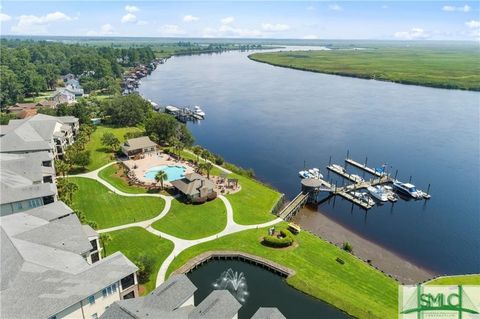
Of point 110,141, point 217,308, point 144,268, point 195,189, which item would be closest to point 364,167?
point 195,189

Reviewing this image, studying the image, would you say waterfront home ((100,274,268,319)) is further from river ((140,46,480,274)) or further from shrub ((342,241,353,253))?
river ((140,46,480,274))

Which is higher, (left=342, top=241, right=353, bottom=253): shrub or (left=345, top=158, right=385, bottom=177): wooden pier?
(left=345, top=158, right=385, bottom=177): wooden pier

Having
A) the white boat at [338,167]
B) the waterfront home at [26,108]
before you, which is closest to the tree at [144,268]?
the white boat at [338,167]

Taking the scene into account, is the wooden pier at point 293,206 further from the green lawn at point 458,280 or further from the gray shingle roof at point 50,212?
the gray shingle roof at point 50,212

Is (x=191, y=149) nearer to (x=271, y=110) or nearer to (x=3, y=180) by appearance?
(x=3, y=180)

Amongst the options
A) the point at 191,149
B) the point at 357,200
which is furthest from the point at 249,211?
the point at 191,149

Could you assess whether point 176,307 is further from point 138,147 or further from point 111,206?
point 138,147

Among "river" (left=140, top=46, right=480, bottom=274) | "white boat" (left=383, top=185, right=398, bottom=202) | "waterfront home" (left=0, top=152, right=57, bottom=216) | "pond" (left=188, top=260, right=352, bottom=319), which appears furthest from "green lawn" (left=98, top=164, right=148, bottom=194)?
"white boat" (left=383, top=185, right=398, bottom=202)

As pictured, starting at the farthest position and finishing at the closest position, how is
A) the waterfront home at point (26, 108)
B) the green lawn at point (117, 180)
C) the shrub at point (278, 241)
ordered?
the waterfront home at point (26, 108) < the green lawn at point (117, 180) < the shrub at point (278, 241)
